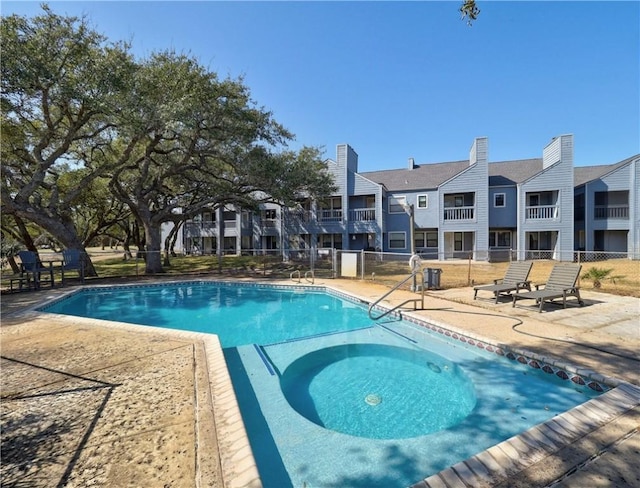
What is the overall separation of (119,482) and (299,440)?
1.70 meters

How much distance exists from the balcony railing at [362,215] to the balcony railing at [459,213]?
5732 millimetres

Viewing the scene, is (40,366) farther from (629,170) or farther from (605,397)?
(629,170)

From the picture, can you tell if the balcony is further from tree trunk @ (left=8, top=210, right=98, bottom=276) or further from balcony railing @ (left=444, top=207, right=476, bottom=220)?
balcony railing @ (left=444, top=207, right=476, bottom=220)

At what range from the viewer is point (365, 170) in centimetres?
3244

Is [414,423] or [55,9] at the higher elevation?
[55,9]

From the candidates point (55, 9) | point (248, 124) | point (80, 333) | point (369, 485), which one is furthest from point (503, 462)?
point (55, 9)

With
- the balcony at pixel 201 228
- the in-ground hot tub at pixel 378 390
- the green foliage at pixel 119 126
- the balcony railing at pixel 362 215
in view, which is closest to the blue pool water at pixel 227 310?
the in-ground hot tub at pixel 378 390

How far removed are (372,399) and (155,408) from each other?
2.97 m

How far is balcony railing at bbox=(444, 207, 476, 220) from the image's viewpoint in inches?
918

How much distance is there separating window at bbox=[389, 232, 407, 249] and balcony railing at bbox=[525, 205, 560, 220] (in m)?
9.18

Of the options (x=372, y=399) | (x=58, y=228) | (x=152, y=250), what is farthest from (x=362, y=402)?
(x=58, y=228)

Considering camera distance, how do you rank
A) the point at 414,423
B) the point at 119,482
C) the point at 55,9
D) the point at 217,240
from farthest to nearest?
the point at 217,240, the point at 55,9, the point at 414,423, the point at 119,482

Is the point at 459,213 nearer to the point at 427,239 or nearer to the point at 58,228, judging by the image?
the point at 427,239

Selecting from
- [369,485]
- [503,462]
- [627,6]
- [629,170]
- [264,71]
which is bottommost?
[369,485]
